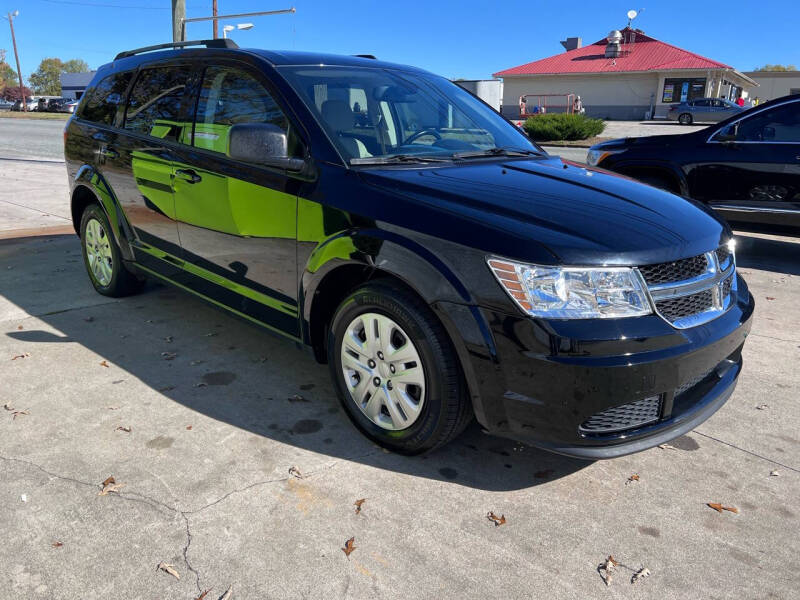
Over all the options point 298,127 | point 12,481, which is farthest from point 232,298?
point 12,481

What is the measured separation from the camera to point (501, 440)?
3357 millimetres

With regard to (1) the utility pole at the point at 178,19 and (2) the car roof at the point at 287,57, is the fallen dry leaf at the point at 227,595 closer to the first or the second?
(2) the car roof at the point at 287,57

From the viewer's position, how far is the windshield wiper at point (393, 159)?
325cm

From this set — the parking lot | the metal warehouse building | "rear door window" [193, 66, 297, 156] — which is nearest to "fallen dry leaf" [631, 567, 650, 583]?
the parking lot

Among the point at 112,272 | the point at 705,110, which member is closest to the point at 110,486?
the point at 112,272

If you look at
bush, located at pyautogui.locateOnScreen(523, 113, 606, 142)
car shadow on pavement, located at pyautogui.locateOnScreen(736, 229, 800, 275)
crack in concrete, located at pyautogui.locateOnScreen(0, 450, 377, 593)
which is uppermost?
bush, located at pyautogui.locateOnScreen(523, 113, 606, 142)

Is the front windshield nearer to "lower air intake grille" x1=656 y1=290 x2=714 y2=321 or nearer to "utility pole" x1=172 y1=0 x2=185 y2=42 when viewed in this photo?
"lower air intake grille" x1=656 y1=290 x2=714 y2=321

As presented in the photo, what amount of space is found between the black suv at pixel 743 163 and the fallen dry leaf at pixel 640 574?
16.1 feet

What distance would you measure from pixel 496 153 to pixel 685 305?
1.50m

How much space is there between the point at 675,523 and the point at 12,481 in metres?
2.76

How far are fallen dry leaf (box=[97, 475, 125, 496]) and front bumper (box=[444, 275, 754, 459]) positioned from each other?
60.6 inches

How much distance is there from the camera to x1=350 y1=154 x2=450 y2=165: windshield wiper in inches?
128

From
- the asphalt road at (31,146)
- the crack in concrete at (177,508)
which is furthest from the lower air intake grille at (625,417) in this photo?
the asphalt road at (31,146)

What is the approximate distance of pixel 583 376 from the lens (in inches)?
96.7
